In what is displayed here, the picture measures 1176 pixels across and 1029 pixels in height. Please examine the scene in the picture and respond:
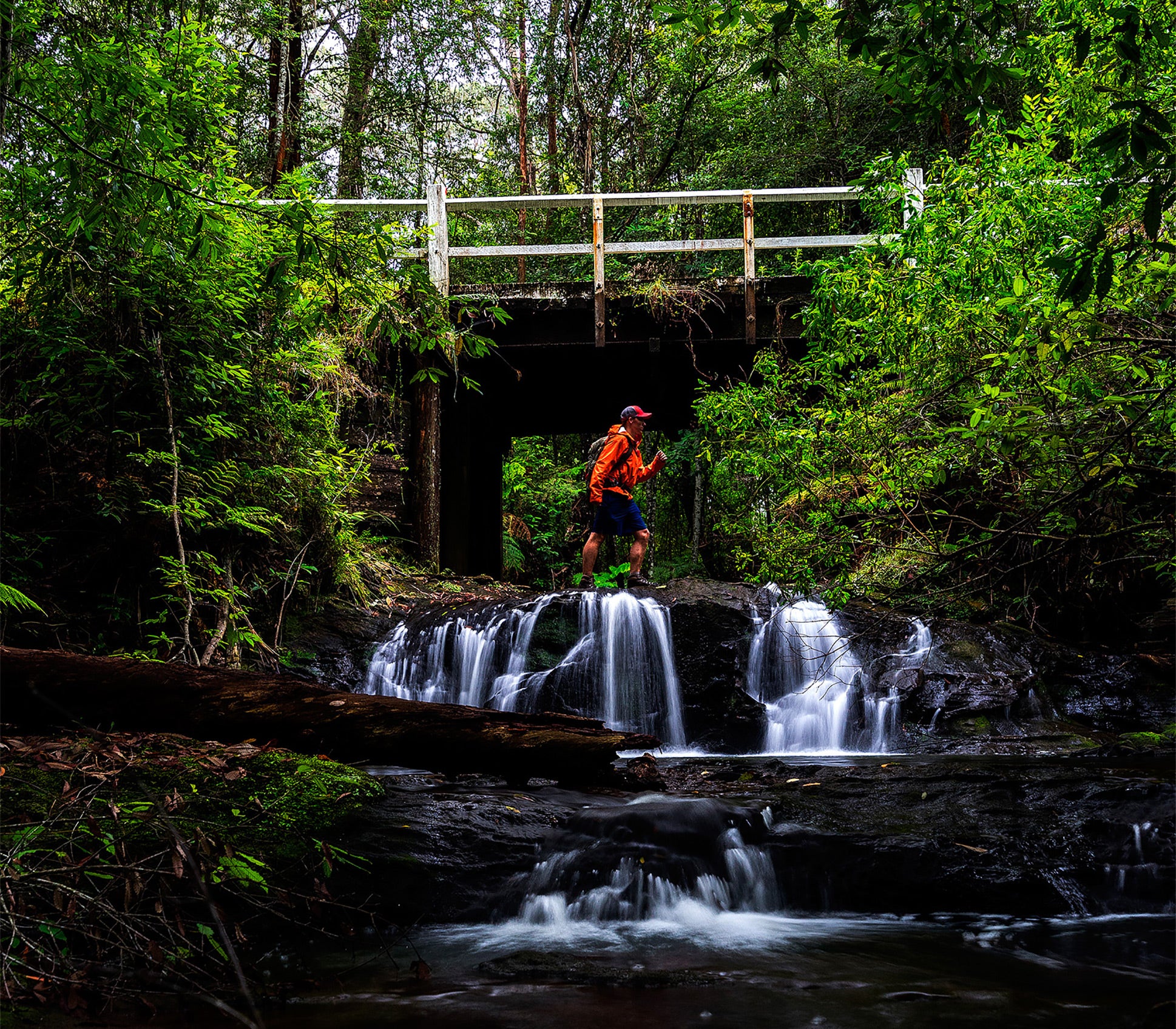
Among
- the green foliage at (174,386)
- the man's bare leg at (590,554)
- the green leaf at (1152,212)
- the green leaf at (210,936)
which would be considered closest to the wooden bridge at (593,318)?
the man's bare leg at (590,554)

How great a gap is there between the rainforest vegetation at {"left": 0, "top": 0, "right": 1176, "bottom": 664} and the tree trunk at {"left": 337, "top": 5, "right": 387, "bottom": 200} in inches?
80.5

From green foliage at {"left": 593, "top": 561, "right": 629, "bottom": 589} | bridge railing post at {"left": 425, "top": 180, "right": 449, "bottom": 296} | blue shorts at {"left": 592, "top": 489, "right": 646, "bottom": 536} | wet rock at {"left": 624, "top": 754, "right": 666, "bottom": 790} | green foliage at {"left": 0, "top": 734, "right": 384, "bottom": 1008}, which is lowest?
wet rock at {"left": 624, "top": 754, "right": 666, "bottom": 790}

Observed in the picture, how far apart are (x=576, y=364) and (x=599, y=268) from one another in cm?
200

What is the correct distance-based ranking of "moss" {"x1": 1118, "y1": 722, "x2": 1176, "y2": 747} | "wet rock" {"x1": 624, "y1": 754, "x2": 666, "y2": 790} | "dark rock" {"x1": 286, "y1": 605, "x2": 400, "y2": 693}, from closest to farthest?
"wet rock" {"x1": 624, "y1": 754, "x2": 666, "y2": 790} < "moss" {"x1": 1118, "y1": 722, "x2": 1176, "y2": 747} < "dark rock" {"x1": 286, "y1": 605, "x2": 400, "y2": 693}

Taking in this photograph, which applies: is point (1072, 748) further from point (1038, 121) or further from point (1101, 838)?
point (1038, 121)

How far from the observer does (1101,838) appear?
13.3ft

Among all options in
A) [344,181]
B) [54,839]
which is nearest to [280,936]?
A: [54,839]

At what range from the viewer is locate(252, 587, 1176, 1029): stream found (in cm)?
284

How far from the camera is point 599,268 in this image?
10594 millimetres

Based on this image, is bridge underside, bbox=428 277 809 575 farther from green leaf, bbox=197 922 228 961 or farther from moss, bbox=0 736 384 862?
green leaf, bbox=197 922 228 961

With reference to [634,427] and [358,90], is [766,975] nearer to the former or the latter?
[634,427]

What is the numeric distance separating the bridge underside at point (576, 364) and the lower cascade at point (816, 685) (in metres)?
2.78

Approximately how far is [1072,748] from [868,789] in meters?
2.55

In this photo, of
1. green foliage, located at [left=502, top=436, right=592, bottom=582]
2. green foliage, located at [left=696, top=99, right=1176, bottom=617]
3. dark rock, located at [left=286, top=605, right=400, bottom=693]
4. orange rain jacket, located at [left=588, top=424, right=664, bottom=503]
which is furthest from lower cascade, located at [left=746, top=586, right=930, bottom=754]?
green foliage, located at [left=502, top=436, right=592, bottom=582]
